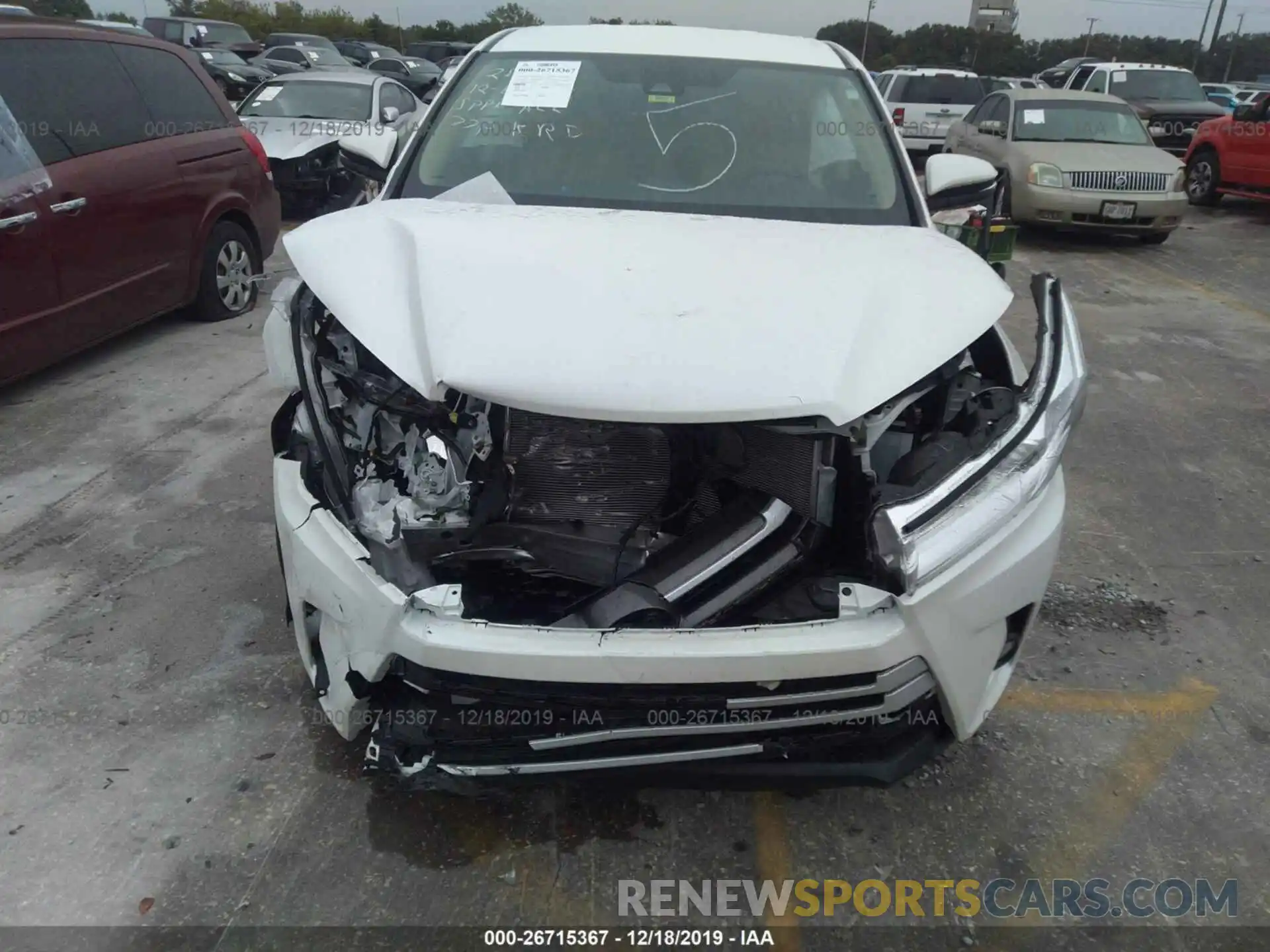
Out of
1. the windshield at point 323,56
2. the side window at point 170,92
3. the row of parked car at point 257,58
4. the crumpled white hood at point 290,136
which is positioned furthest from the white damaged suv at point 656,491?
the windshield at point 323,56

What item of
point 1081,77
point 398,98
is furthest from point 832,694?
point 1081,77

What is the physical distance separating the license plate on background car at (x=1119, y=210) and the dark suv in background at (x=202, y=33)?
18.5 metres

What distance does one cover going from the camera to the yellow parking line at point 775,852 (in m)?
2.03

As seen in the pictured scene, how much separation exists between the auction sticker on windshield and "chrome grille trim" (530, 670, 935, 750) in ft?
7.50

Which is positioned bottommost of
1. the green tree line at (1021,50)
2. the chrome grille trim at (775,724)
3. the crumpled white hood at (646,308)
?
the green tree line at (1021,50)

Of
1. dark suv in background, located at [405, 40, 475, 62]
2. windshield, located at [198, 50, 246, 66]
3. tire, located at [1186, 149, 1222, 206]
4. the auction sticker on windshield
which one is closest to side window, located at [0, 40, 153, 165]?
the auction sticker on windshield

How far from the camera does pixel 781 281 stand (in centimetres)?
235

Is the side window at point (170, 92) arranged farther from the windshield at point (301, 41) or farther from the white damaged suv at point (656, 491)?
the windshield at point (301, 41)

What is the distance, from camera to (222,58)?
61.0 feet

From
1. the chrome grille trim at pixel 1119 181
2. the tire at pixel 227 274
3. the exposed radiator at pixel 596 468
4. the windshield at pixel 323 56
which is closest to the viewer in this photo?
the exposed radiator at pixel 596 468

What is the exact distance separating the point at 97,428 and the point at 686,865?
368cm

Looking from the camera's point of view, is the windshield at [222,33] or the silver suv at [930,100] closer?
the silver suv at [930,100]

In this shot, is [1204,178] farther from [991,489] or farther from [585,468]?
[585,468]

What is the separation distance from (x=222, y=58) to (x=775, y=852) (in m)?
20.6
